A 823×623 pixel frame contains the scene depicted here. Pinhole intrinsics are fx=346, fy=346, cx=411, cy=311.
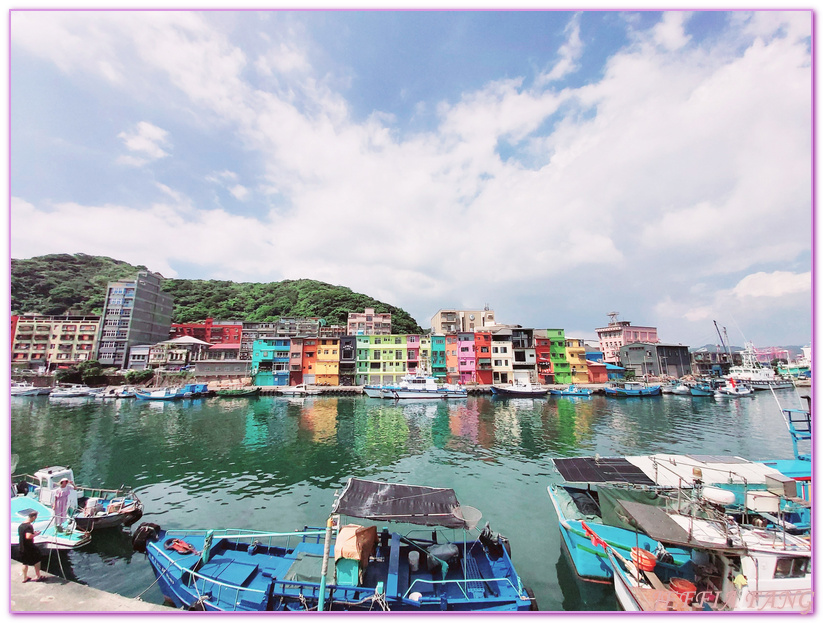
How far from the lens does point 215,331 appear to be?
290 feet

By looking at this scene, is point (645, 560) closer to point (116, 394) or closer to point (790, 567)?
point (790, 567)

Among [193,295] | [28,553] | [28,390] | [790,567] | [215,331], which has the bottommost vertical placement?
[28,390]

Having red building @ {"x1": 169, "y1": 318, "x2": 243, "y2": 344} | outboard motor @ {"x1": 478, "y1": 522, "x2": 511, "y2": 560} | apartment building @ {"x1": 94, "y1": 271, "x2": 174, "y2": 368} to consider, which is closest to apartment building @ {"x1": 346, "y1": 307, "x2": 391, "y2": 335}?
red building @ {"x1": 169, "y1": 318, "x2": 243, "y2": 344}

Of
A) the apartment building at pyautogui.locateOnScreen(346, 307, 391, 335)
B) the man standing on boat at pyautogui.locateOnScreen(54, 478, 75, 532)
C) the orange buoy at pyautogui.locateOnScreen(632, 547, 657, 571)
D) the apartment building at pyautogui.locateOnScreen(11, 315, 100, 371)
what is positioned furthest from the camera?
the apartment building at pyautogui.locateOnScreen(346, 307, 391, 335)

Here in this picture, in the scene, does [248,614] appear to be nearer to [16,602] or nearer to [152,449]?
[16,602]

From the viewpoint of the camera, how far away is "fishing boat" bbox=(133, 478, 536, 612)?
306 inches

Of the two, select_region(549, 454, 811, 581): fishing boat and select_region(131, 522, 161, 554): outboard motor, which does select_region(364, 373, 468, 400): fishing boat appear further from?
select_region(131, 522, 161, 554): outboard motor

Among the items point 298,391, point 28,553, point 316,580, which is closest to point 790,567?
point 316,580

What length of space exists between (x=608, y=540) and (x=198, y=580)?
37.2 feet

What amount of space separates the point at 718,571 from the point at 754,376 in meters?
97.7

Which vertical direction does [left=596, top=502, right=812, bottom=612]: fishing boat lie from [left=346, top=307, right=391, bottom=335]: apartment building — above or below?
below

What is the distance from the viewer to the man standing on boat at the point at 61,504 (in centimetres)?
1149

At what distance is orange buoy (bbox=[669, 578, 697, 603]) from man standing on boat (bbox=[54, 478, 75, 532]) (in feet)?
58.8

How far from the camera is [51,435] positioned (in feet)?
97.3
